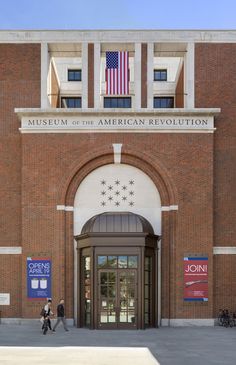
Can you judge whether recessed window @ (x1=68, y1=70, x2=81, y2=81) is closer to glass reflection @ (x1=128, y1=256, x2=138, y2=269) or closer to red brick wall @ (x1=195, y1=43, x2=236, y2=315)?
red brick wall @ (x1=195, y1=43, x2=236, y2=315)

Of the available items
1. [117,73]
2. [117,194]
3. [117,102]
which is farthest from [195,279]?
[117,102]

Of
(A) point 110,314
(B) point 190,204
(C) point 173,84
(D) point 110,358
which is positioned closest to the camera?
(D) point 110,358

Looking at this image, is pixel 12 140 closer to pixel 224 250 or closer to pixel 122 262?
pixel 122 262

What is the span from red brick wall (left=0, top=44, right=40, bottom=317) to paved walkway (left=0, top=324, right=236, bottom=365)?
271 centimetres

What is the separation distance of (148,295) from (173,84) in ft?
50.4

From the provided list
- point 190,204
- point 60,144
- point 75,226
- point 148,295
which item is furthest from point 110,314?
point 60,144

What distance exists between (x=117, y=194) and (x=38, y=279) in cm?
580

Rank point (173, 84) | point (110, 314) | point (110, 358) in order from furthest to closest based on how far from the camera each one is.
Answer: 1. point (173, 84)
2. point (110, 314)
3. point (110, 358)

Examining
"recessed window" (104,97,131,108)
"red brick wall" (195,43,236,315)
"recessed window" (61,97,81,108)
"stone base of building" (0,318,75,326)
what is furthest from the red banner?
"recessed window" (61,97,81,108)

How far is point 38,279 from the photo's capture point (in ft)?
88.8

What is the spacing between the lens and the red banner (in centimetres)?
2700

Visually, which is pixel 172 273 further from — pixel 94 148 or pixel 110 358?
pixel 110 358

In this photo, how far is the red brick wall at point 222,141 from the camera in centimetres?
2775

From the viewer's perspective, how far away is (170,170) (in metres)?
27.7
